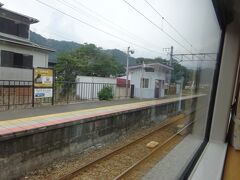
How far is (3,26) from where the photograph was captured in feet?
5.60

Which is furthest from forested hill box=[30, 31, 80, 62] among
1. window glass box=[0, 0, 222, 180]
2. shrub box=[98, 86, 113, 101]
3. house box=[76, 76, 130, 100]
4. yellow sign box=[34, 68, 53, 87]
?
shrub box=[98, 86, 113, 101]

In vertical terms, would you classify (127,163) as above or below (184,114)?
below

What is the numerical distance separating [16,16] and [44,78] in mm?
3853

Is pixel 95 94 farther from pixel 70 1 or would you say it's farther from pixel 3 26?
pixel 3 26

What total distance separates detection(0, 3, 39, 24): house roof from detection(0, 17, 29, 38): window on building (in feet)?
0.11

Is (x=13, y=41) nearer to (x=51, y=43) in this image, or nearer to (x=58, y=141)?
(x=51, y=43)

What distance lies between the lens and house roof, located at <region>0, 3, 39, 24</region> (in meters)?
1.61

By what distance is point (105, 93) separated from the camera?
7387 mm

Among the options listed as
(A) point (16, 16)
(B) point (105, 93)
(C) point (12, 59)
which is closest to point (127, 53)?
(C) point (12, 59)

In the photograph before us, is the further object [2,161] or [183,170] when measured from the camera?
[2,161]

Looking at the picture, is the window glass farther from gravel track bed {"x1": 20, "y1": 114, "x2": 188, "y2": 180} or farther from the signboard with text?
the signboard with text

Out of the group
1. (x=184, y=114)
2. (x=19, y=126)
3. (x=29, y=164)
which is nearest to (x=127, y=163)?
(x=29, y=164)

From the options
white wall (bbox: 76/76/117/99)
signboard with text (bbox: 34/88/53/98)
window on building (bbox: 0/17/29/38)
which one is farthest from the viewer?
white wall (bbox: 76/76/117/99)

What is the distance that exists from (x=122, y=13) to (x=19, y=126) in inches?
88.1
